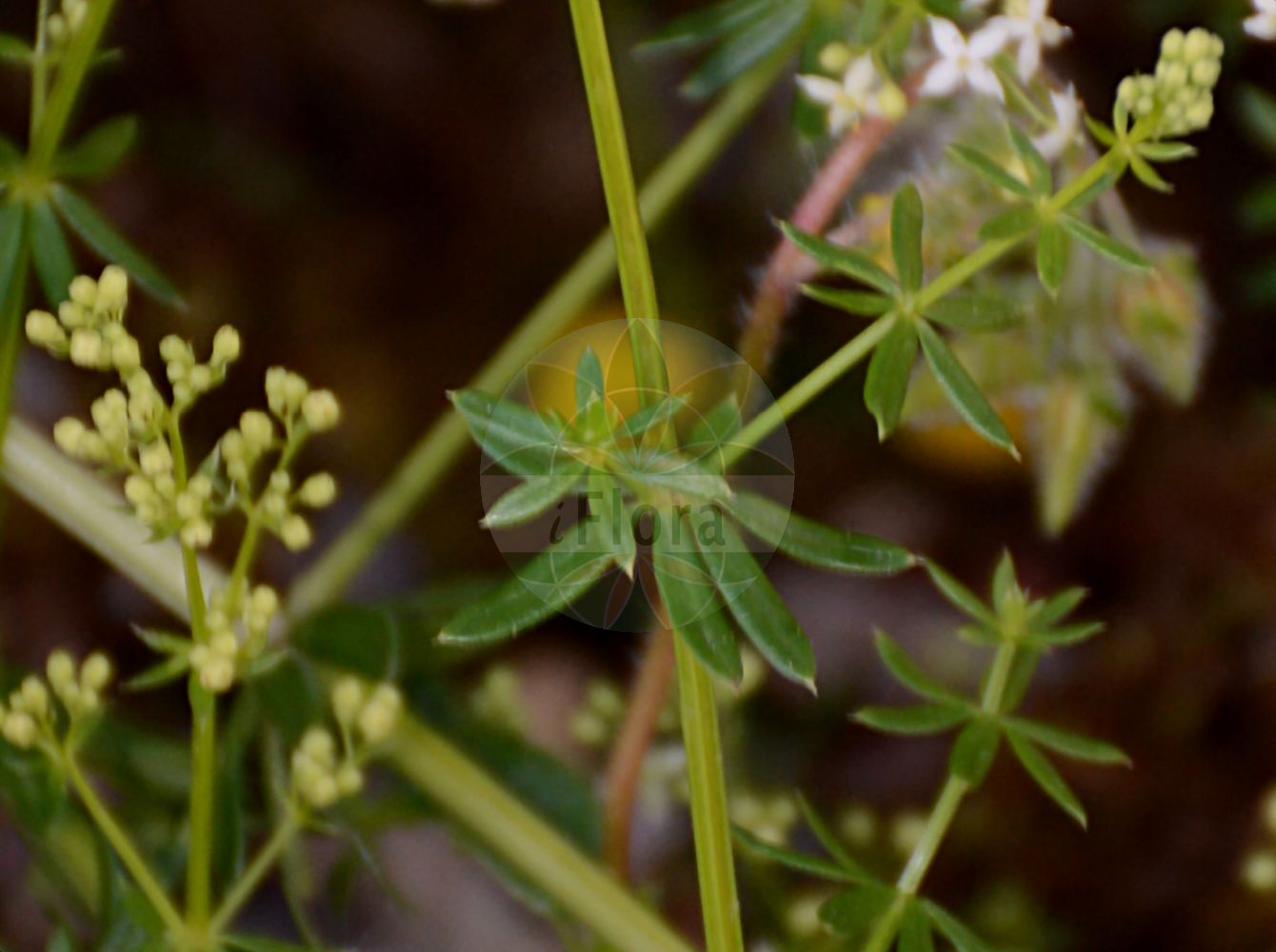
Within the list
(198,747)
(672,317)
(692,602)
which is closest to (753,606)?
(692,602)

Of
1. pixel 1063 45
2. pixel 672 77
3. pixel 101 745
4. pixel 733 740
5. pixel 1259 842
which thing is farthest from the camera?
pixel 672 77

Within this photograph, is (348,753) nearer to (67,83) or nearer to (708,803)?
(708,803)

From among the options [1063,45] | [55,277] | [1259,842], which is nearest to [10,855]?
[55,277]

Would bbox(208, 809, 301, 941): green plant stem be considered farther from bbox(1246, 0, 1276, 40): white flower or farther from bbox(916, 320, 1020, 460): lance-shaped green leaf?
bbox(1246, 0, 1276, 40): white flower

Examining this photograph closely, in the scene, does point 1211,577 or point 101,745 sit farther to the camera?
point 1211,577

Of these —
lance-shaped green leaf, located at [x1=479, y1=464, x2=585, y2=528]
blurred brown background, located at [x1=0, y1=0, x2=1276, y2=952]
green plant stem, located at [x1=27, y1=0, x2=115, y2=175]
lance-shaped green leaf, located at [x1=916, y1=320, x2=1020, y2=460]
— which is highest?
green plant stem, located at [x1=27, y1=0, x2=115, y2=175]

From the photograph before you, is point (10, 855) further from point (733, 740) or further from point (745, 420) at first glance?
point (745, 420)

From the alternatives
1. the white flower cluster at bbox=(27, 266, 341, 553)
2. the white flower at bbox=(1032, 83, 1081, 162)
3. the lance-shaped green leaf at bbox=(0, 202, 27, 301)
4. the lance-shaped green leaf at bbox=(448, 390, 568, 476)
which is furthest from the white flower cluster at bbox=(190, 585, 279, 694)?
the white flower at bbox=(1032, 83, 1081, 162)
